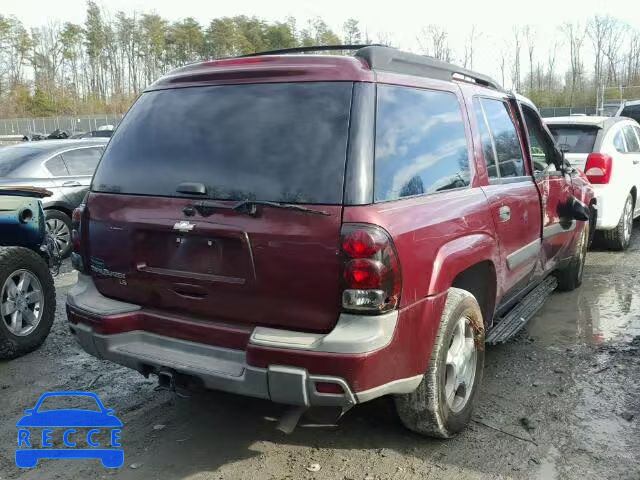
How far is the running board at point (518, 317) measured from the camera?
3.98 meters

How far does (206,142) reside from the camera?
3.01 m

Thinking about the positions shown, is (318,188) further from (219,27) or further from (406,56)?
(219,27)

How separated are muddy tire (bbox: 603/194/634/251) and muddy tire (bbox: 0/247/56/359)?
6.78 meters

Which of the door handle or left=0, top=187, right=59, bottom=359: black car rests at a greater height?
the door handle

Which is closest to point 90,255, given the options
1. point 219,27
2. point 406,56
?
point 406,56

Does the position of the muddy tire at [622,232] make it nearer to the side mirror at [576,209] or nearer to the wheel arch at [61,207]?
the side mirror at [576,209]

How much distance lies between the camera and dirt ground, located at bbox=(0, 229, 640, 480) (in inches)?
122

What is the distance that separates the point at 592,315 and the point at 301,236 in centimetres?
400

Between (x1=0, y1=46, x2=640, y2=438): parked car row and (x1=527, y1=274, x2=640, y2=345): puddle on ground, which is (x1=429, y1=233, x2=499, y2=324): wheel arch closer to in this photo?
(x1=0, y1=46, x2=640, y2=438): parked car row

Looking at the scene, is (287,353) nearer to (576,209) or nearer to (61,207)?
(576,209)

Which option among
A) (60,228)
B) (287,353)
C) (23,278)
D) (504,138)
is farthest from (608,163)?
(60,228)

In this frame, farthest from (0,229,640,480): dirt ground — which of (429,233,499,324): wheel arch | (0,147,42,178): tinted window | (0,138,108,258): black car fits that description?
(0,147,42,178): tinted window

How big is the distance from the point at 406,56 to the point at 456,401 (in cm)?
194

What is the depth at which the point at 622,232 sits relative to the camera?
8016 millimetres
